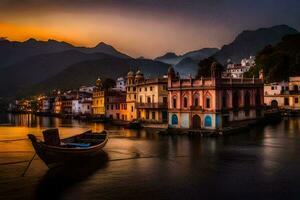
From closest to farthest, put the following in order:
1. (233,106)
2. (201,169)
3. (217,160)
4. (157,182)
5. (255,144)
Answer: (157,182) → (201,169) → (217,160) → (255,144) → (233,106)

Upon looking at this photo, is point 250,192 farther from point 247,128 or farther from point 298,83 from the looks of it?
point 298,83

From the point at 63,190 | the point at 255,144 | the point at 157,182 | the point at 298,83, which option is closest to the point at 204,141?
the point at 255,144

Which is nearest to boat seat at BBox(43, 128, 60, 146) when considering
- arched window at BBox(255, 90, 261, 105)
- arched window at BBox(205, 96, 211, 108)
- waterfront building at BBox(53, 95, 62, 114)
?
arched window at BBox(205, 96, 211, 108)

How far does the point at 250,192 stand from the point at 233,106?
38607mm

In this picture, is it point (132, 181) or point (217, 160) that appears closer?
point (132, 181)

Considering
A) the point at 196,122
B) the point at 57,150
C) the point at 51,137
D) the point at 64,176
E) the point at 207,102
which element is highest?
the point at 207,102

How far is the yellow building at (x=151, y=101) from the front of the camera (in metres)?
77.6

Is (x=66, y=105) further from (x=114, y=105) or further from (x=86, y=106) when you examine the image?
(x=114, y=105)

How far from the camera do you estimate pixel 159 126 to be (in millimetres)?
70812

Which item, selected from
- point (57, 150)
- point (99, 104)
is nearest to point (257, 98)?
point (57, 150)

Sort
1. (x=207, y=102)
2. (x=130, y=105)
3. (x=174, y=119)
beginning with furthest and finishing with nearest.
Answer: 1. (x=130, y=105)
2. (x=174, y=119)
3. (x=207, y=102)

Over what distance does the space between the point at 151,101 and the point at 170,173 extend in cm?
4723

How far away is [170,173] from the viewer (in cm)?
3391

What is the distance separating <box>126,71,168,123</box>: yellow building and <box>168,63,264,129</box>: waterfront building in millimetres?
10423
